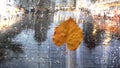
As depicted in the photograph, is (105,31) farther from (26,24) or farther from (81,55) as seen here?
(26,24)

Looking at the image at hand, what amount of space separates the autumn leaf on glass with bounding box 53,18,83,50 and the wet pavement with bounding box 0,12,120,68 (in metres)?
1.04

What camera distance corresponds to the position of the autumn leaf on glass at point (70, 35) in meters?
3.06

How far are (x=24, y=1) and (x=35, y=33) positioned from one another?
33cm

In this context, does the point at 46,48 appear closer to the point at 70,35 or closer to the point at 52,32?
the point at 52,32

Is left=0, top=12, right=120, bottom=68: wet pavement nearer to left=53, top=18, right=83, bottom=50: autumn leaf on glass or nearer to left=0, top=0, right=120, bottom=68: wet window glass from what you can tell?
left=0, top=0, right=120, bottom=68: wet window glass

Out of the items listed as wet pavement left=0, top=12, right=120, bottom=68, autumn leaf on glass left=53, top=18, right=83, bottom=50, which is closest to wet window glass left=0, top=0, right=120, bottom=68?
wet pavement left=0, top=12, right=120, bottom=68

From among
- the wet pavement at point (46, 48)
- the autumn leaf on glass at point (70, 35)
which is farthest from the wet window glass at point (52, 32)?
the autumn leaf on glass at point (70, 35)

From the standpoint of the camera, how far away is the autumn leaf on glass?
3057mm

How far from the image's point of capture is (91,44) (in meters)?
4.21

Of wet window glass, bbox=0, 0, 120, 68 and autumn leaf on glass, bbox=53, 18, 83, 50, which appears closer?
autumn leaf on glass, bbox=53, 18, 83, 50

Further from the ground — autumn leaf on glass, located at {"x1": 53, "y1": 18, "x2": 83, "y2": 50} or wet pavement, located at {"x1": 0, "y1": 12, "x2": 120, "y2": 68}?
autumn leaf on glass, located at {"x1": 53, "y1": 18, "x2": 83, "y2": 50}

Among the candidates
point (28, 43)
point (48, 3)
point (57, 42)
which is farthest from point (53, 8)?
point (57, 42)

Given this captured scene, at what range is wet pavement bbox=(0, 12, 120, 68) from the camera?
4.16 m

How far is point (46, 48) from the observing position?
A: 418cm
